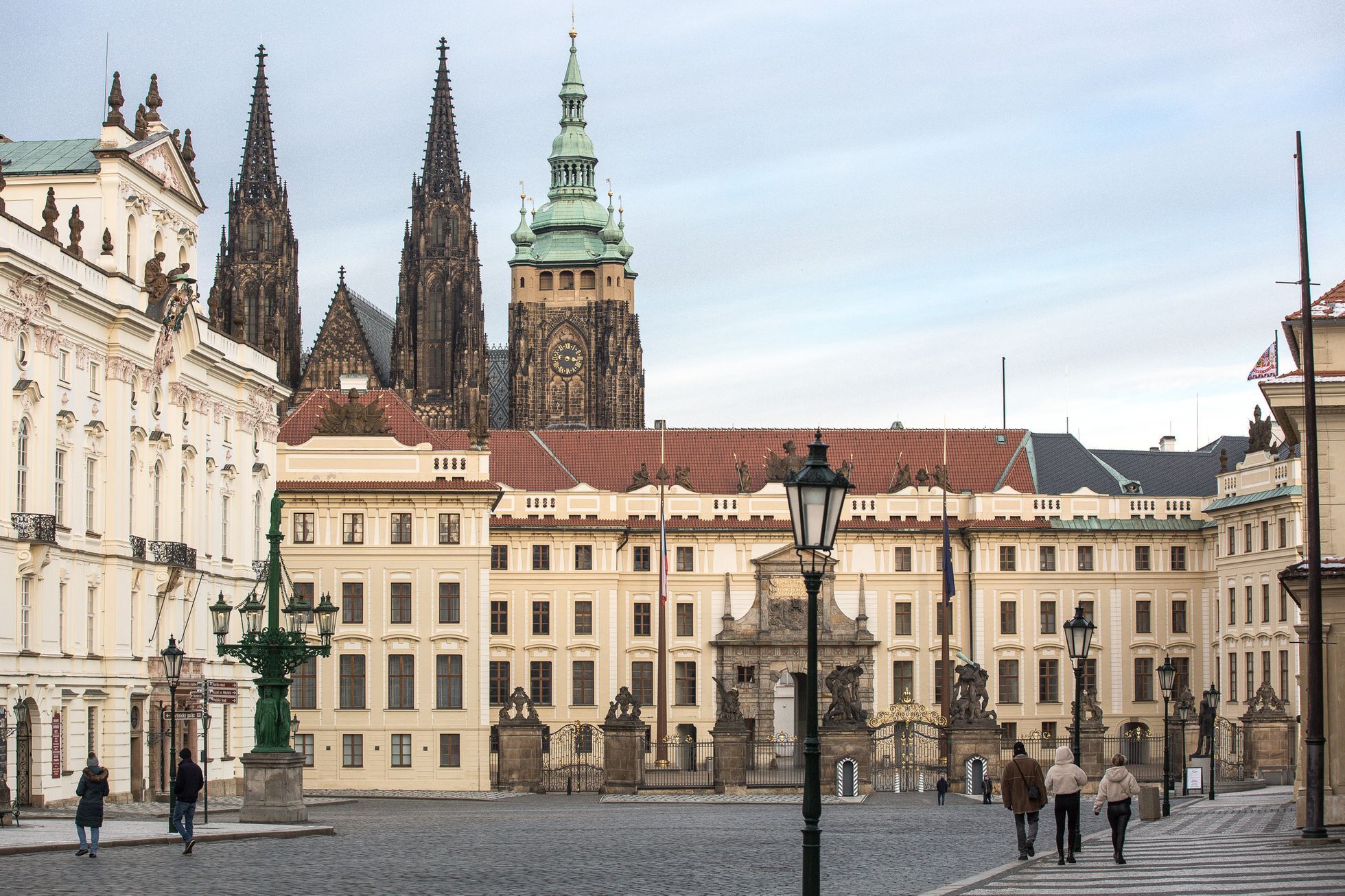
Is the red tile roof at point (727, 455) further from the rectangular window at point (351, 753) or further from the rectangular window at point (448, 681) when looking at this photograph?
the rectangular window at point (351, 753)

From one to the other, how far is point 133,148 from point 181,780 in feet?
81.3

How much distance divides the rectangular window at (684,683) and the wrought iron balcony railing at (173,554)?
24929 millimetres

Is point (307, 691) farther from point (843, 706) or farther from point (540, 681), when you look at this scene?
point (843, 706)

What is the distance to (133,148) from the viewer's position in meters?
51.3

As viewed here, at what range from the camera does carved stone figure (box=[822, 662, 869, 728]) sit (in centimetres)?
5653

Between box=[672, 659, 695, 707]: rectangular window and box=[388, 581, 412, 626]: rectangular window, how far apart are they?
1029 centimetres

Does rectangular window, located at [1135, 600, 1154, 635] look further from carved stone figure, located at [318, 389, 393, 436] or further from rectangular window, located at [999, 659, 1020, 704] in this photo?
carved stone figure, located at [318, 389, 393, 436]

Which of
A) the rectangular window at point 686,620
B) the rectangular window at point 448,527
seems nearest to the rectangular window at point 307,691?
the rectangular window at point 448,527

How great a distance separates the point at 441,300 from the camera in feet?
354

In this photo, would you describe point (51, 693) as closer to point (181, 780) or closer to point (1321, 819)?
point (181, 780)

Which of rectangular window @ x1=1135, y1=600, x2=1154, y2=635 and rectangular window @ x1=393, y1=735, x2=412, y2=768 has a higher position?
rectangular window @ x1=1135, y1=600, x2=1154, y2=635

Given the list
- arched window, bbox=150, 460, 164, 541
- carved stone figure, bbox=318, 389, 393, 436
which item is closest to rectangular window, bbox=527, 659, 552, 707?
carved stone figure, bbox=318, 389, 393, 436

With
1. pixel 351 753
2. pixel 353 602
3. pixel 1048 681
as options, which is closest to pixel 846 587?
pixel 1048 681

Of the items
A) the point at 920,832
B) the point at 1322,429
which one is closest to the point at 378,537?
the point at 920,832
